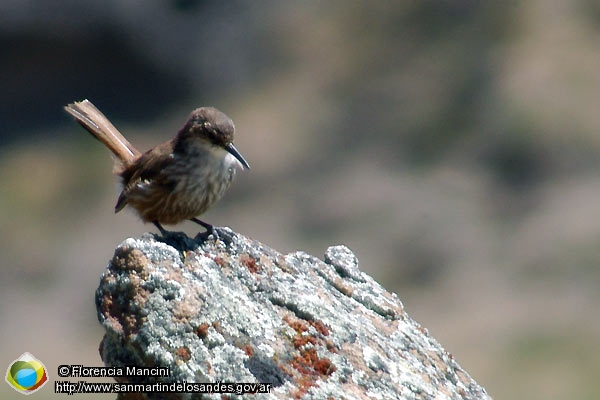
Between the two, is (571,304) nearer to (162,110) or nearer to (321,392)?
(162,110)

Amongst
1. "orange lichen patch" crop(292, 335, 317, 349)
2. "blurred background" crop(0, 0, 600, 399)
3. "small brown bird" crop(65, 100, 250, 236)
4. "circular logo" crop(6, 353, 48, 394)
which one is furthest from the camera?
"blurred background" crop(0, 0, 600, 399)

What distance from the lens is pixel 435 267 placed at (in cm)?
2228

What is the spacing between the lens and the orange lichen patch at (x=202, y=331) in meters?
5.01

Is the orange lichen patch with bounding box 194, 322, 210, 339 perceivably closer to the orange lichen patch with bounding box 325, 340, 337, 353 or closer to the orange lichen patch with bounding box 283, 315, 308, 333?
the orange lichen patch with bounding box 283, 315, 308, 333

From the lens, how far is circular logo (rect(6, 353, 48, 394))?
261 inches

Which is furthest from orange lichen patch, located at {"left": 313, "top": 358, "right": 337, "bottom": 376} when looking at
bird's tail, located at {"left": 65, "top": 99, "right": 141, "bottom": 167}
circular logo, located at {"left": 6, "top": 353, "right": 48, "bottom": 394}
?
bird's tail, located at {"left": 65, "top": 99, "right": 141, "bottom": 167}

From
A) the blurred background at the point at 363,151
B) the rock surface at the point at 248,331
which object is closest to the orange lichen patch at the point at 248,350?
the rock surface at the point at 248,331

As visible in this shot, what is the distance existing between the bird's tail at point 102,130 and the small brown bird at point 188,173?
33.8 inches

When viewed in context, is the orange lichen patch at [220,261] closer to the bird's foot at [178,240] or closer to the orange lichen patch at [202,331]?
the bird's foot at [178,240]

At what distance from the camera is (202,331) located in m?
5.02

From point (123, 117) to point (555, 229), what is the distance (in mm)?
10489

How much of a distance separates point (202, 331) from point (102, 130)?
2.95 m

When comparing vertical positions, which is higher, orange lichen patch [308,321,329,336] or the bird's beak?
the bird's beak

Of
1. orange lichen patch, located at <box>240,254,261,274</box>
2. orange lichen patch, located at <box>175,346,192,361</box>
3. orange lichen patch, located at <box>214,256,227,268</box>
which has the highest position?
orange lichen patch, located at <box>240,254,261,274</box>
